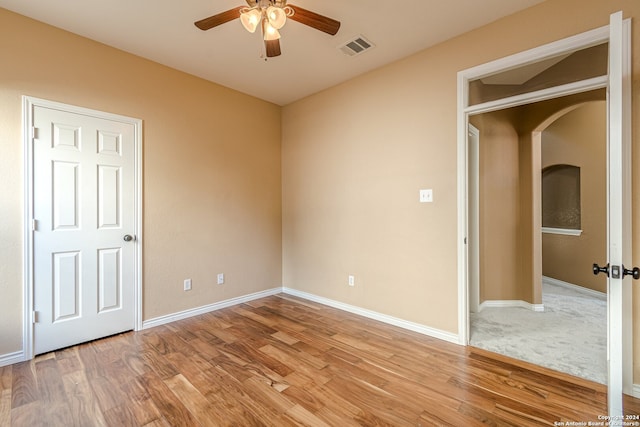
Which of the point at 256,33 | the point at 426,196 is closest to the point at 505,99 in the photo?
the point at 426,196

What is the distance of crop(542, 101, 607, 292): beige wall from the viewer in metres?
4.01

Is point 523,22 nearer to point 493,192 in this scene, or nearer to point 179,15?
point 493,192

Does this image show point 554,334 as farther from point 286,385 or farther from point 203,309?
point 203,309

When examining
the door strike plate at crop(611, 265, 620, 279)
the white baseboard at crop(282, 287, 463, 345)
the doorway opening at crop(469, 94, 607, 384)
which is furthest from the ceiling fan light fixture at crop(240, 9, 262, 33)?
the white baseboard at crop(282, 287, 463, 345)

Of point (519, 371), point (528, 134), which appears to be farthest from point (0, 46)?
point (528, 134)

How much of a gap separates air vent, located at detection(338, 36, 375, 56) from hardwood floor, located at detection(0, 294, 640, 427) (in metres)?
2.77

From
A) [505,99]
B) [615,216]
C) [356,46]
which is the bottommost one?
[615,216]

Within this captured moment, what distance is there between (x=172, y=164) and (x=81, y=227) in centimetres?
102

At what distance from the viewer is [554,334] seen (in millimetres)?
2709

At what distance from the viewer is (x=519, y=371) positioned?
2086 mm

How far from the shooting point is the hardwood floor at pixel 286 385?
1.64 meters

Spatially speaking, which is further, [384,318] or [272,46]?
[384,318]

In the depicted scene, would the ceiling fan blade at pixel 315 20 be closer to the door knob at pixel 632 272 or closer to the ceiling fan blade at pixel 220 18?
the ceiling fan blade at pixel 220 18

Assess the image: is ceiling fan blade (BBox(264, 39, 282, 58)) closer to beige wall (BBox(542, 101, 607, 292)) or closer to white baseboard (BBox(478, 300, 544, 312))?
white baseboard (BBox(478, 300, 544, 312))
